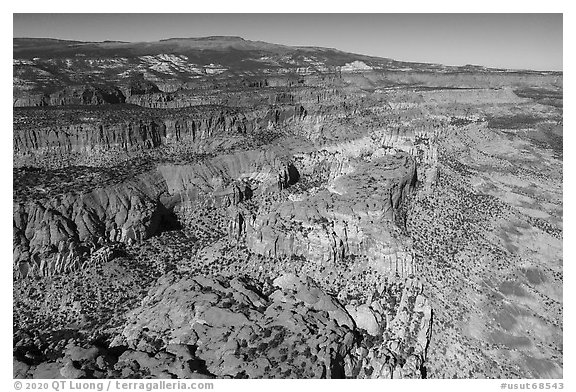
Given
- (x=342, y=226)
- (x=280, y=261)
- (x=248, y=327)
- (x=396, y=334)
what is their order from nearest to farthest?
1. (x=248, y=327)
2. (x=396, y=334)
3. (x=342, y=226)
4. (x=280, y=261)

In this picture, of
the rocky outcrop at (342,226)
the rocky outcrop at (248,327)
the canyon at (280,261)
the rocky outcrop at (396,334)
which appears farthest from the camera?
the rocky outcrop at (342,226)

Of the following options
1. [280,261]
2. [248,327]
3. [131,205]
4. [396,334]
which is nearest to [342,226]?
[280,261]

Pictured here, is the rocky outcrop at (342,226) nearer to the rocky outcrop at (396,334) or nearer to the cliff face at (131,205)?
the rocky outcrop at (396,334)

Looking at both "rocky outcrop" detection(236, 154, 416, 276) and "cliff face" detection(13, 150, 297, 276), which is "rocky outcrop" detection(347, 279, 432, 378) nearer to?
"rocky outcrop" detection(236, 154, 416, 276)

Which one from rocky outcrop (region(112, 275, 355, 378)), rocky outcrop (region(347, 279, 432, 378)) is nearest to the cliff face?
rocky outcrop (region(112, 275, 355, 378))

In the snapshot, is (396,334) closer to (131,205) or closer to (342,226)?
(342,226)

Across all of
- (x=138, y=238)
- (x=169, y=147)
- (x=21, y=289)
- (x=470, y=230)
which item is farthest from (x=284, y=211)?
(x=169, y=147)

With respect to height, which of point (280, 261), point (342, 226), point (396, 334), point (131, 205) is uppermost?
point (342, 226)

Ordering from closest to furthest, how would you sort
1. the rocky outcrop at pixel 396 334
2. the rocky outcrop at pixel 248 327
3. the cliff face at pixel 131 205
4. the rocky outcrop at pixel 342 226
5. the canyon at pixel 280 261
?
1. the rocky outcrop at pixel 248 327
2. the rocky outcrop at pixel 396 334
3. the canyon at pixel 280 261
4. the rocky outcrop at pixel 342 226
5. the cliff face at pixel 131 205

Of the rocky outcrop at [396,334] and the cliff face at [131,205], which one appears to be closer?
the rocky outcrop at [396,334]

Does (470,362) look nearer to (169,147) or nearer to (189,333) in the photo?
(189,333)

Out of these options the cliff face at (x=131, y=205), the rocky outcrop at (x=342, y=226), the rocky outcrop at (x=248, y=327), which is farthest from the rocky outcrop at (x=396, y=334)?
the cliff face at (x=131, y=205)
